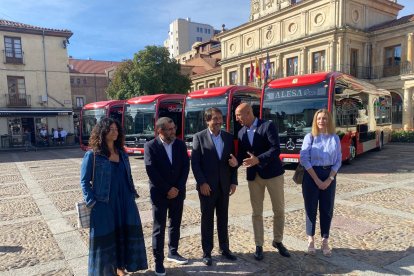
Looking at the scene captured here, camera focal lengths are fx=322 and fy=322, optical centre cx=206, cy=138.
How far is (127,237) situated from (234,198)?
4219mm

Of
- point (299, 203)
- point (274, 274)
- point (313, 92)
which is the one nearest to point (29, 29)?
point (313, 92)

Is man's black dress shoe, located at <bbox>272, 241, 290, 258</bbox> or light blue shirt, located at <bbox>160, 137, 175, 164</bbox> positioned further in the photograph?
man's black dress shoe, located at <bbox>272, 241, 290, 258</bbox>

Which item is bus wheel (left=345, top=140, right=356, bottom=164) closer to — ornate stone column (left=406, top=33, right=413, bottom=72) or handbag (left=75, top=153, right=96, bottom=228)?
handbag (left=75, top=153, right=96, bottom=228)

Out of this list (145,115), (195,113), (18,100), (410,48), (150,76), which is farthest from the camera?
(150,76)

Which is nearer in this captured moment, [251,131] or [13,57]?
[251,131]

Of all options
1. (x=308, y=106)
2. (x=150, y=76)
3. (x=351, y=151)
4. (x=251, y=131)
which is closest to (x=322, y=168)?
(x=251, y=131)

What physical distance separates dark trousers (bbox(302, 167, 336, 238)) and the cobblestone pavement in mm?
436

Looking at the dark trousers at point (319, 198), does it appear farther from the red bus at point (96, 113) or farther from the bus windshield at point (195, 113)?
the red bus at point (96, 113)

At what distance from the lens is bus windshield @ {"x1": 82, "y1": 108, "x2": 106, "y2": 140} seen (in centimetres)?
1894

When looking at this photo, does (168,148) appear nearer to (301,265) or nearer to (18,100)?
(301,265)

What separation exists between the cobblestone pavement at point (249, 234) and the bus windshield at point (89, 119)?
32.6 ft

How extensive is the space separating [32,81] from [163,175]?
2929cm

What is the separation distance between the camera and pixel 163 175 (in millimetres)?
3826

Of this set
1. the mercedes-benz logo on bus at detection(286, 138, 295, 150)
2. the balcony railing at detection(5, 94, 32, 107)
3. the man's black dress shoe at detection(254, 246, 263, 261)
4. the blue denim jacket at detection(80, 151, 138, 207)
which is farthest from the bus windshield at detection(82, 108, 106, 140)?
the man's black dress shoe at detection(254, 246, 263, 261)
